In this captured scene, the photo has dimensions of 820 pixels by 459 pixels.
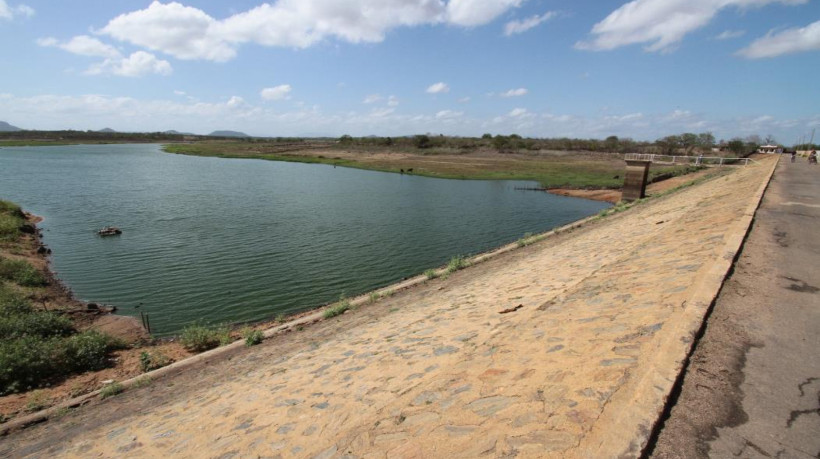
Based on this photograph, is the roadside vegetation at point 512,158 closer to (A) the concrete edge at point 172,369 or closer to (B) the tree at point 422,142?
(B) the tree at point 422,142

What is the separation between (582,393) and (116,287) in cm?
1951

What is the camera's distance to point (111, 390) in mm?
A: 8789

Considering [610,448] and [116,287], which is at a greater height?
[610,448]

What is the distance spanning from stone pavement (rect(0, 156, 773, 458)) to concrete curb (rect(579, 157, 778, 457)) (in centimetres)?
2

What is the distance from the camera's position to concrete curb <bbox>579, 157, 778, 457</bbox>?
3430 millimetres

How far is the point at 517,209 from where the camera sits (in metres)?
39.6

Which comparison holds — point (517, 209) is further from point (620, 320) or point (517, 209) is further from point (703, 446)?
point (703, 446)

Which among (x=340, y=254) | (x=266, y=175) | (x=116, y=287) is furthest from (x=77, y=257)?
(x=266, y=175)

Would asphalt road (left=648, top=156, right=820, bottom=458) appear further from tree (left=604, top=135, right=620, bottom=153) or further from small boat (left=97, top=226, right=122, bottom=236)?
tree (left=604, top=135, right=620, bottom=153)

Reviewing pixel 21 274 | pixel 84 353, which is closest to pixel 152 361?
pixel 84 353

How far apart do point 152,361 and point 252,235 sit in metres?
15.9

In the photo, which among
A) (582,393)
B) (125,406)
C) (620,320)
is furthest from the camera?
(125,406)

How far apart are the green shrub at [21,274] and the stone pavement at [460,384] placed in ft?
39.2

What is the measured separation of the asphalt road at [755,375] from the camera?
3.50 metres
